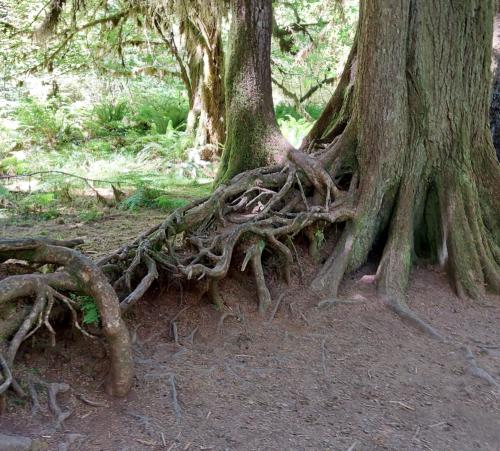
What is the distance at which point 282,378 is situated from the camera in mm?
4078

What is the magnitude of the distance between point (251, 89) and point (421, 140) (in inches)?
83.4

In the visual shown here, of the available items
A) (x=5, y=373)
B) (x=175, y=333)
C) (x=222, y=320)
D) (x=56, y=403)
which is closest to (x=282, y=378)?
(x=222, y=320)

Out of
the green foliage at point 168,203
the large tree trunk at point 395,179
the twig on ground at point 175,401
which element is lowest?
the twig on ground at point 175,401

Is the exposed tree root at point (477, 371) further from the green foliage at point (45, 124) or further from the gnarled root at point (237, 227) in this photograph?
the green foliage at point (45, 124)

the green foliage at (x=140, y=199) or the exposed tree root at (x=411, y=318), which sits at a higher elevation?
the green foliage at (x=140, y=199)

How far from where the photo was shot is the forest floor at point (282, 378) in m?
3.34

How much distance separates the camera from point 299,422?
3.56 meters

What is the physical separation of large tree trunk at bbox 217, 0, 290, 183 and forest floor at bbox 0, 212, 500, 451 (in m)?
1.72

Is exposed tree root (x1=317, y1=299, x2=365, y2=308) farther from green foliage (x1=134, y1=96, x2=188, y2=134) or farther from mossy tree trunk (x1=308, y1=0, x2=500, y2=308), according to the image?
green foliage (x1=134, y1=96, x2=188, y2=134)

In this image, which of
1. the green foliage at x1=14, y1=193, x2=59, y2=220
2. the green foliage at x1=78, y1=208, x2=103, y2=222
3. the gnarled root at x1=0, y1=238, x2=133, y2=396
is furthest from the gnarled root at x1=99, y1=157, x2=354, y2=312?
the green foliage at x1=14, y1=193, x2=59, y2=220

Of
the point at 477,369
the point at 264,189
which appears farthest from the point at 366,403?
the point at 264,189

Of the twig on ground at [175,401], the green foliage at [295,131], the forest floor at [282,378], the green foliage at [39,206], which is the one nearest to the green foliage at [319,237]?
the forest floor at [282,378]

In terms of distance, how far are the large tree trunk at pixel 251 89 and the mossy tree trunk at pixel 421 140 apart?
3.56 ft

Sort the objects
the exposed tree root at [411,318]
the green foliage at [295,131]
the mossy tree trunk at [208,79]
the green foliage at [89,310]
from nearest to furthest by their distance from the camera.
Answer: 1. the green foliage at [89,310]
2. the exposed tree root at [411,318]
3. the mossy tree trunk at [208,79]
4. the green foliage at [295,131]
